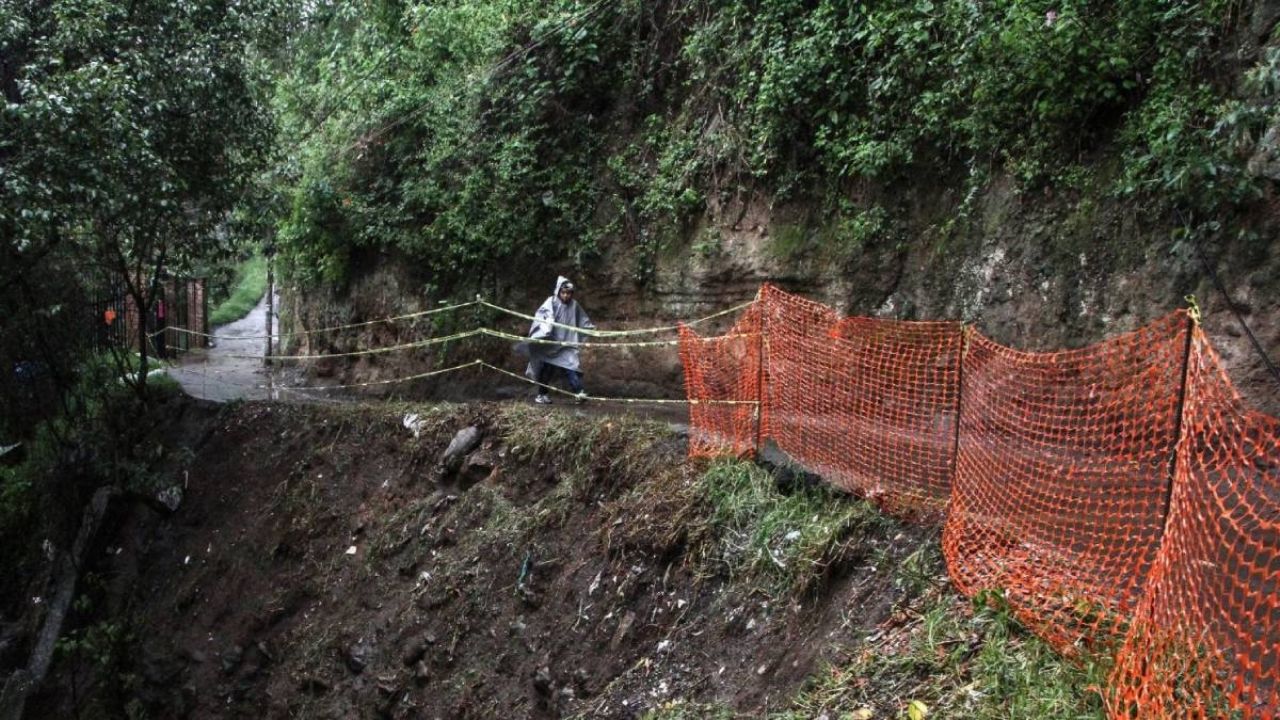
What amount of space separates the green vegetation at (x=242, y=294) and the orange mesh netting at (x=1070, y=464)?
76.4 feet

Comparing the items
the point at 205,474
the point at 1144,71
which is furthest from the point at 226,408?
the point at 1144,71

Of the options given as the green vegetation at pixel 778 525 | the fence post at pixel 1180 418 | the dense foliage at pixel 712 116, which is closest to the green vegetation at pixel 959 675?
the fence post at pixel 1180 418

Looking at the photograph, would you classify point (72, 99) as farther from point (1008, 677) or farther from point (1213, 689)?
point (1213, 689)

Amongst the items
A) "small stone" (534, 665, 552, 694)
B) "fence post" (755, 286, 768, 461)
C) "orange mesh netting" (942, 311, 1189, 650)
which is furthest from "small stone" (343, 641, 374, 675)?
"orange mesh netting" (942, 311, 1189, 650)

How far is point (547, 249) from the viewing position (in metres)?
12.2

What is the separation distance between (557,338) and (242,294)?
22477 millimetres

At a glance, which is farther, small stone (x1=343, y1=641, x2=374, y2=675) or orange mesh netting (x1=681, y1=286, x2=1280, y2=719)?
small stone (x1=343, y1=641, x2=374, y2=675)

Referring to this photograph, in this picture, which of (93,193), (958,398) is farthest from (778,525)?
(93,193)

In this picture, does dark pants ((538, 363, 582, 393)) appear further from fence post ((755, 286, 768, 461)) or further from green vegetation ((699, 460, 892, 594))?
green vegetation ((699, 460, 892, 594))

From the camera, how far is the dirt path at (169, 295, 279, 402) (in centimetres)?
1477

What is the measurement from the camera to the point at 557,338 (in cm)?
1077

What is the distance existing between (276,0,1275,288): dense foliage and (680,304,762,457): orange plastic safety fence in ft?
6.70

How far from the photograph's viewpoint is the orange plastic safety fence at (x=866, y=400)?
5582mm

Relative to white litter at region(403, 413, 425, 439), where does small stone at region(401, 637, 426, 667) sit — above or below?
below
